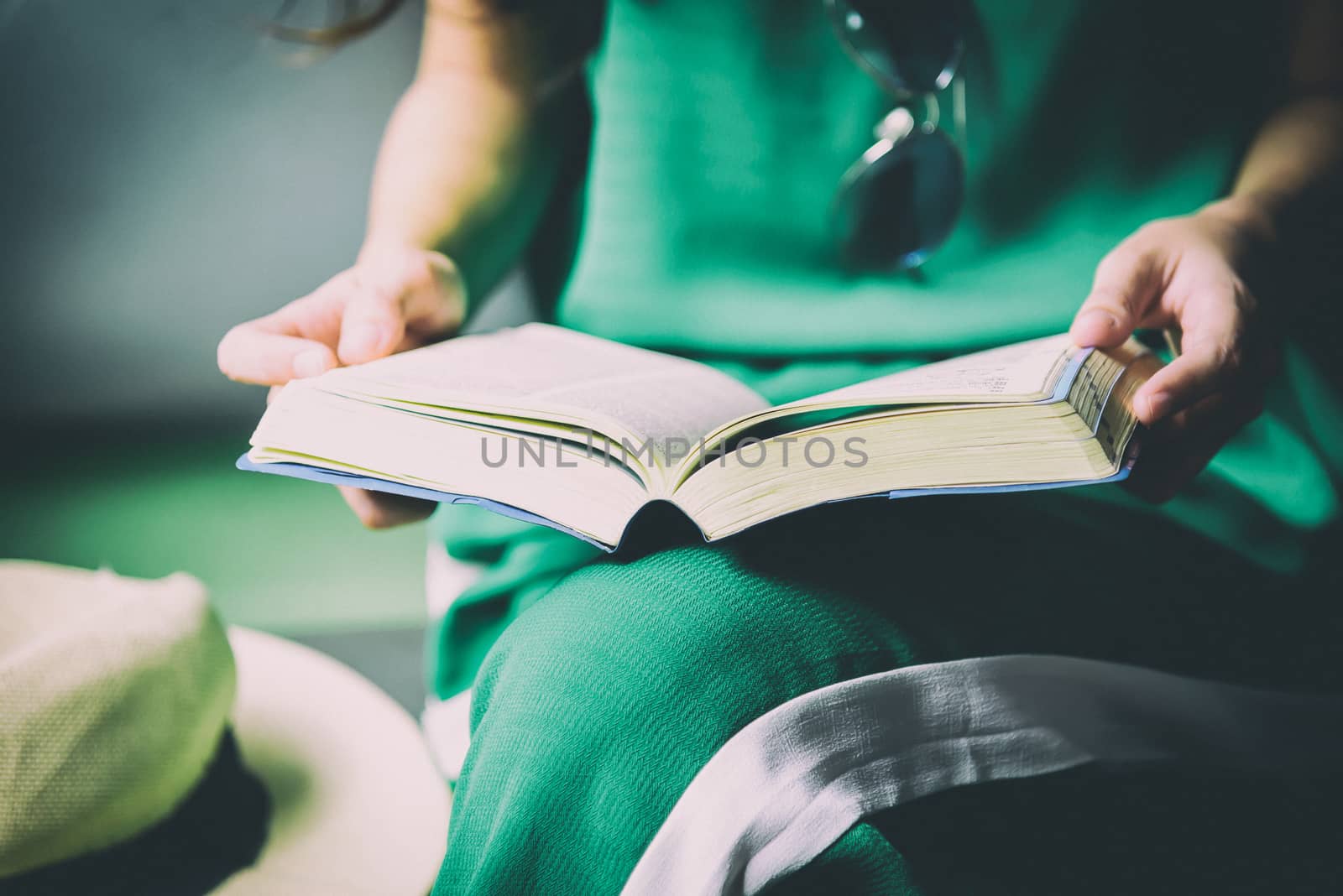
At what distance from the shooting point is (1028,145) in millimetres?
756

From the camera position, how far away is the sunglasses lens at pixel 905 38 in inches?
27.9

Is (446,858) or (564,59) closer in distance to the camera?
Result: (446,858)

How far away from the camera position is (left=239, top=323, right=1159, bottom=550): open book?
400 millimetres

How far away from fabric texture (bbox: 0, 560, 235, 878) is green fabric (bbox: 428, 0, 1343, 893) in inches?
6.6

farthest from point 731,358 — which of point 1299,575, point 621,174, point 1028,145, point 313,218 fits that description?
point 313,218

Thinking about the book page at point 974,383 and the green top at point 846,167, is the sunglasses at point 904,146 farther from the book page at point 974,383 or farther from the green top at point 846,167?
the book page at point 974,383

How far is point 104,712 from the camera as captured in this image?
1.64ft

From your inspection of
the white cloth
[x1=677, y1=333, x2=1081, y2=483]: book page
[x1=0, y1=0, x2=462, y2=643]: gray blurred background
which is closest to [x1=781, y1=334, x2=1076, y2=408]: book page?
[x1=677, y1=333, x2=1081, y2=483]: book page

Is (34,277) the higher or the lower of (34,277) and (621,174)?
the lower

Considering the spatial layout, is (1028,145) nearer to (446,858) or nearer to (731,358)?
(731,358)

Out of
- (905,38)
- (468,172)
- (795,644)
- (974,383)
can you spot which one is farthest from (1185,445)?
(468,172)

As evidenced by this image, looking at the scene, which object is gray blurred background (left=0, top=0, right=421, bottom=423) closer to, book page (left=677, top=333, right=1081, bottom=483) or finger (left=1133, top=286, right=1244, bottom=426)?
book page (left=677, top=333, right=1081, bottom=483)

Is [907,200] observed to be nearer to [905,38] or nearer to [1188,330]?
[905,38]

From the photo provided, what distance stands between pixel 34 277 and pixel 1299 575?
50.9 inches
